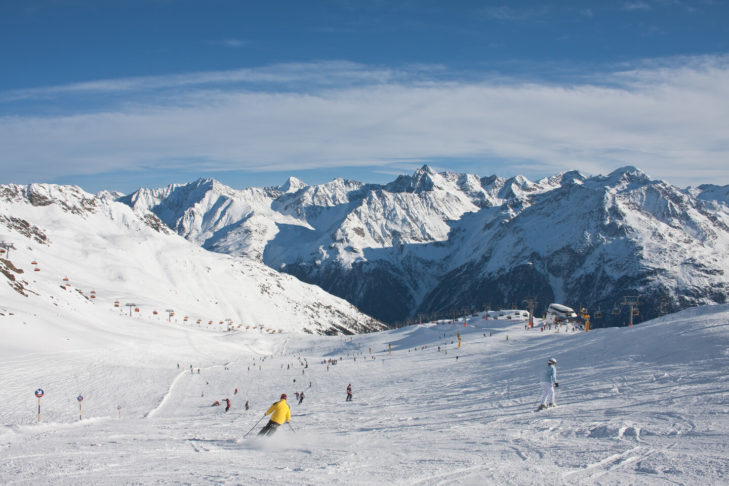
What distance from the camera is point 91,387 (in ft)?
147

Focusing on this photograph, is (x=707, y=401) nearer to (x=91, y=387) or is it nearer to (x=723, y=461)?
(x=723, y=461)

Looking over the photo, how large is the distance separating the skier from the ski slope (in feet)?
2.99

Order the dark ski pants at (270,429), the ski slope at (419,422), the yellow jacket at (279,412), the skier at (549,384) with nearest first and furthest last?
the ski slope at (419,422) → the dark ski pants at (270,429) → the yellow jacket at (279,412) → the skier at (549,384)

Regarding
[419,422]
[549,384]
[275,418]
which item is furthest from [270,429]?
[549,384]

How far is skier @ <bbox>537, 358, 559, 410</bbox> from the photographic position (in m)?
21.2

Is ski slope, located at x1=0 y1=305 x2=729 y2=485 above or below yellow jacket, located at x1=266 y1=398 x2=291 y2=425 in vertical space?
below

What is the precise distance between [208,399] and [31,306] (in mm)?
45280

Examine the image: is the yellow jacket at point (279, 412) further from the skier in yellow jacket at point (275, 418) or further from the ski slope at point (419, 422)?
the ski slope at point (419, 422)

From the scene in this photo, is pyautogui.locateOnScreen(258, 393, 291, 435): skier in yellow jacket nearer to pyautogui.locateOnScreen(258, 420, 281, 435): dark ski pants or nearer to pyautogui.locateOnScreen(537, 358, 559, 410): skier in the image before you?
pyautogui.locateOnScreen(258, 420, 281, 435): dark ski pants

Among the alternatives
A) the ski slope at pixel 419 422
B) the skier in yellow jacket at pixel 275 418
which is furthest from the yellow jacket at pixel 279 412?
the ski slope at pixel 419 422

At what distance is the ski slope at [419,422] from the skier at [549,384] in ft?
2.99

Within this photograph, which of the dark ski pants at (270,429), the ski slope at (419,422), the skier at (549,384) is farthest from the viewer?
the skier at (549,384)

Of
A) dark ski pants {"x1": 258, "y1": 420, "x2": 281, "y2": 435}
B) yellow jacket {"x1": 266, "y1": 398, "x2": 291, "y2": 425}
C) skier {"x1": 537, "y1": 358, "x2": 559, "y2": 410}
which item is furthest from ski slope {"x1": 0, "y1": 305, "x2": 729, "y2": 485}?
skier {"x1": 537, "y1": 358, "x2": 559, "y2": 410}

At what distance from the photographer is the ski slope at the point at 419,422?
12906mm
